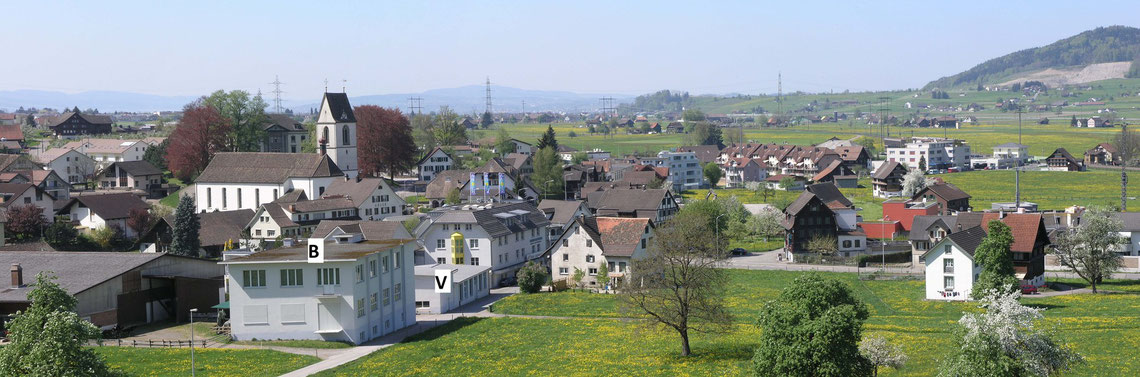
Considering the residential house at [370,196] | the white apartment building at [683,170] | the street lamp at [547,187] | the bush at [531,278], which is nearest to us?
the bush at [531,278]

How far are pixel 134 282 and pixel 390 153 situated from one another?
2169 inches

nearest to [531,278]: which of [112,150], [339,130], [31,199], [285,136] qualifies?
[31,199]

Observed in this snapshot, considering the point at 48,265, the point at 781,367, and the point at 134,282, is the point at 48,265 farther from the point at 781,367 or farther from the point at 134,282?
the point at 781,367

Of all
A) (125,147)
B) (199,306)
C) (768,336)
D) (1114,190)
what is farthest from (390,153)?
(768,336)

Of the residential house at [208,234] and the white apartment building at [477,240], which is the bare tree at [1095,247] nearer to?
the white apartment building at [477,240]

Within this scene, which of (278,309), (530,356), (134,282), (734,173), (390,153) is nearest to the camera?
(530,356)

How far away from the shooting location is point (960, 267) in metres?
48.5

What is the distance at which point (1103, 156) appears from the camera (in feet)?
444

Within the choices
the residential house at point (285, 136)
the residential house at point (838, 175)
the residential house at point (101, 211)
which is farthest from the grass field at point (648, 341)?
the residential house at point (285, 136)

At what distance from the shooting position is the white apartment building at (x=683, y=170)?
Result: 112 metres

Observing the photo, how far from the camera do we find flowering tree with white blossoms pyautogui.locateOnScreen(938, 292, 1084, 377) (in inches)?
897

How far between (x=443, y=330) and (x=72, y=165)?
70.7 metres

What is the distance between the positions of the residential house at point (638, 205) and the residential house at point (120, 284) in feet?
109

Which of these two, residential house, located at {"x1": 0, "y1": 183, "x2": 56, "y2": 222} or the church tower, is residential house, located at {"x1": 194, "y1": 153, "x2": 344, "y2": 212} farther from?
residential house, located at {"x1": 0, "y1": 183, "x2": 56, "y2": 222}
